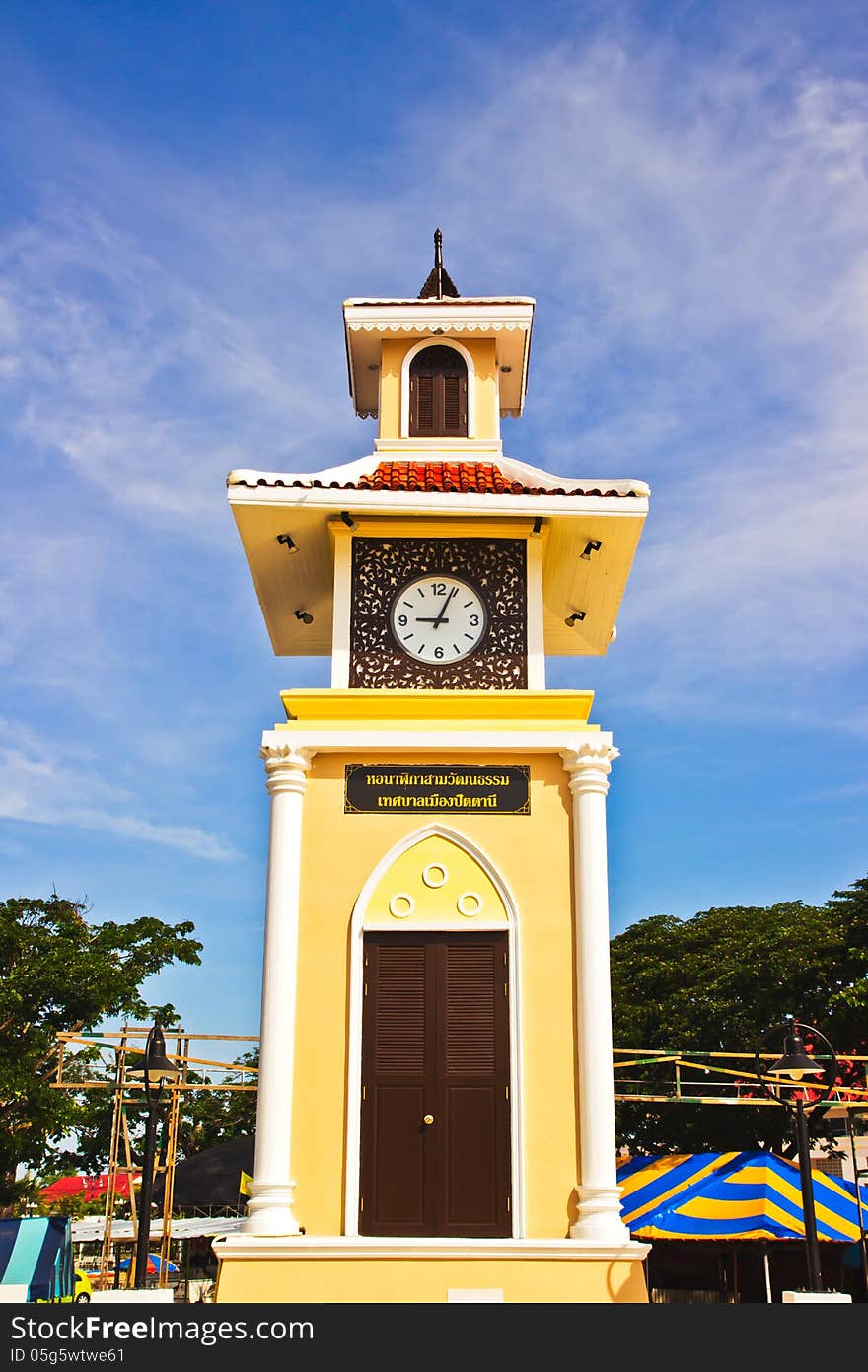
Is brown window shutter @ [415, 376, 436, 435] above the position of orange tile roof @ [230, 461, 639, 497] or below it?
above

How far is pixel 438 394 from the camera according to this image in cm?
Result: 1380

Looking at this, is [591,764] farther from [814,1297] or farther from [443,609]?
[814,1297]

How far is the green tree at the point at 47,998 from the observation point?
84.8ft

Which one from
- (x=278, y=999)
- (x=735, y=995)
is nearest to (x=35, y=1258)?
(x=278, y=999)

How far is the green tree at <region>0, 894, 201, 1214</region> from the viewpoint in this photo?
25.8 m

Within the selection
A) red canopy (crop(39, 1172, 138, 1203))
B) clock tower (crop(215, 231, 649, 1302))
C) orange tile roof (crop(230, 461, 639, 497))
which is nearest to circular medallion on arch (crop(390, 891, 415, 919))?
clock tower (crop(215, 231, 649, 1302))

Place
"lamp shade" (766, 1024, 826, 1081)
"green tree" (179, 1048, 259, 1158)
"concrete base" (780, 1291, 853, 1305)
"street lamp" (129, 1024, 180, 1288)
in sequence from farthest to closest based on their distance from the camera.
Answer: "green tree" (179, 1048, 259, 1158) < "street lamp" (129, 1024, 180, 1288) < "lamp shade" (766, 1024, 826, 1081) < "concrete base" (780, 1291, 853, 1305)

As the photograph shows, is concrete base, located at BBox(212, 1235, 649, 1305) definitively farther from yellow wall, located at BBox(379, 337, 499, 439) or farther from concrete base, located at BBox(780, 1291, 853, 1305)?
yellow wall, located at BBox(379, 337, 499, 439)

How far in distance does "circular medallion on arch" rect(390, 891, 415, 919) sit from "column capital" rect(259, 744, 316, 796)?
4.18 feet

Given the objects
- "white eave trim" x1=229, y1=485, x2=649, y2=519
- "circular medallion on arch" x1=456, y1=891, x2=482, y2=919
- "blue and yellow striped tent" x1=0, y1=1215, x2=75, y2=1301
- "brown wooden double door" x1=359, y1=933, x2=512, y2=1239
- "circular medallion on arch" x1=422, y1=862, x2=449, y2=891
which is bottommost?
"blue and yellow striped tent" x1=0, y1=1215, x2=75, y2=1301

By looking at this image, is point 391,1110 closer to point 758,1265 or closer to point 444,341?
point 444,341

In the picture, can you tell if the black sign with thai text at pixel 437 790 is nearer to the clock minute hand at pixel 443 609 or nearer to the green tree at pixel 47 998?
the clock minute hand at pixel 443 609

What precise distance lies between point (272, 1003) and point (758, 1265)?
17251 mm

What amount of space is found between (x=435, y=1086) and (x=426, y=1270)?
1.42 m
